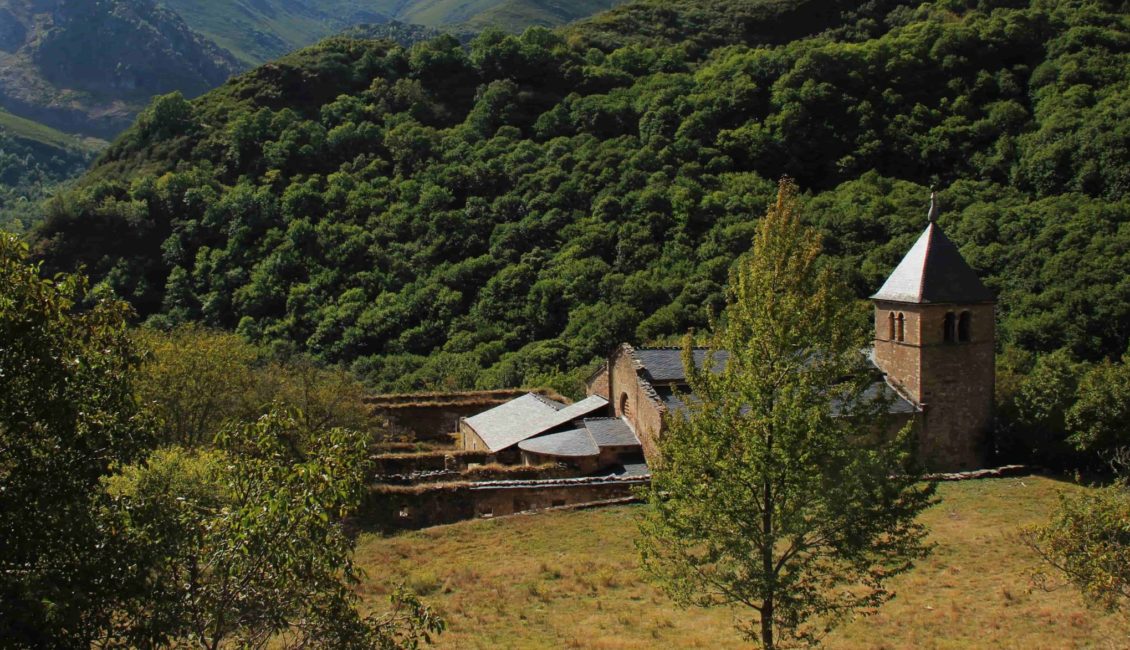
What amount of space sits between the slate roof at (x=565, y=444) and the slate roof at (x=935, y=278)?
10.5 m

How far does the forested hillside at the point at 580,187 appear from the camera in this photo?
52.2m

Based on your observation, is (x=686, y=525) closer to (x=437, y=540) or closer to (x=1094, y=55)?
(x=437, y=540)

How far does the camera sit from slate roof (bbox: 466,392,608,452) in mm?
30188

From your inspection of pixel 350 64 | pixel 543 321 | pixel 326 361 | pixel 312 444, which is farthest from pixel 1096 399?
pixel 350 64

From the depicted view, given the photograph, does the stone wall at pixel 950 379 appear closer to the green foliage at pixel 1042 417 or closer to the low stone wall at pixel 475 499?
the green foliage at pixel 1042 417

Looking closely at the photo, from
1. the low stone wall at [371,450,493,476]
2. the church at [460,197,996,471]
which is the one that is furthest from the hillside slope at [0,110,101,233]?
the church at [460,197,996,471]

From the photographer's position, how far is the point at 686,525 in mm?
11477

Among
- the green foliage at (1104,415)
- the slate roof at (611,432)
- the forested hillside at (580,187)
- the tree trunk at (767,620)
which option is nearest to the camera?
the tree trunk at (767,620)

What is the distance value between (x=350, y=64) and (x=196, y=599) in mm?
83683

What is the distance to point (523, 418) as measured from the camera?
1267 inches

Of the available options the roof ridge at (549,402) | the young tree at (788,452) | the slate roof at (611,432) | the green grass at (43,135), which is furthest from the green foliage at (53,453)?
the green grass at (43,135)

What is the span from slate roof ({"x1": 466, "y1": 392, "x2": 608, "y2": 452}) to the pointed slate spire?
10.8 metres

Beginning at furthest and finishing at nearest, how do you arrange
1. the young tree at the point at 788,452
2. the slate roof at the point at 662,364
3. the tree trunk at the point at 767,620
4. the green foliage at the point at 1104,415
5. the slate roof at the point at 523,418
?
the slate roof at the point at 523,418 → the slate roof at the point at 662,364 → the green foliage at the point at 1104,415 → the tree trunk at the point at 767,620 → the young tree at the point at 788,452

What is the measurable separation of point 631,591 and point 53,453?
13.4m
